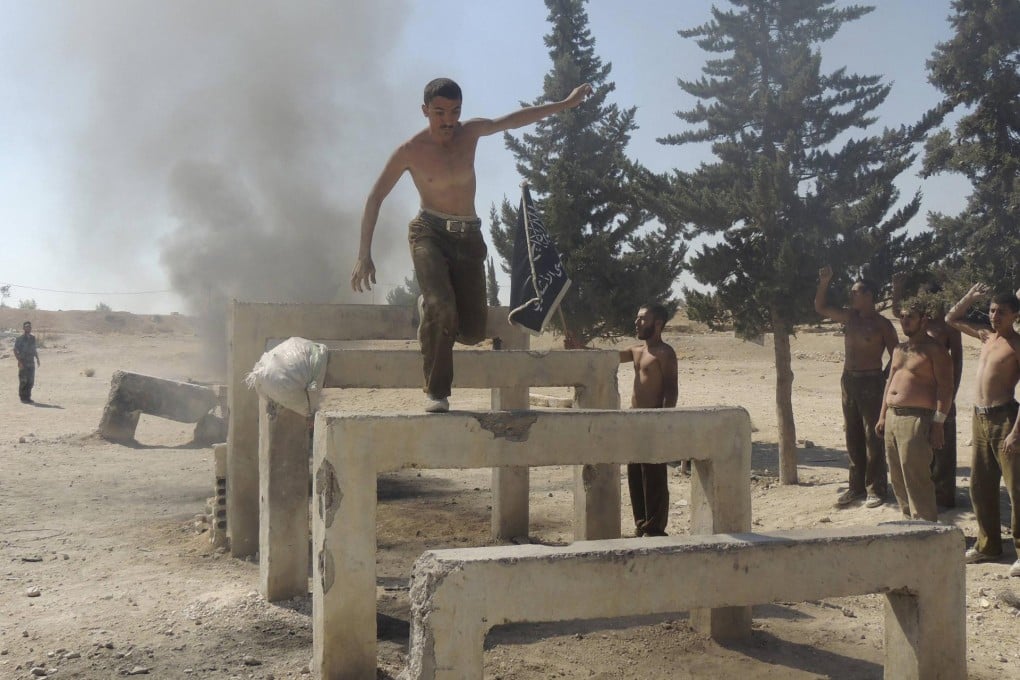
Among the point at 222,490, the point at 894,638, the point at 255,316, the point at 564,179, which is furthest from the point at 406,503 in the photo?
the point at 564,179

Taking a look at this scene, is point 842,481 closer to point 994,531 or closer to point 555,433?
point 994,531

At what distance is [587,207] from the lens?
629 inches

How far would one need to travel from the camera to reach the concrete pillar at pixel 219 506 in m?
7.62

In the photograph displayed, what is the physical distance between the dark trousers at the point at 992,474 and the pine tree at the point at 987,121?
11.0 m

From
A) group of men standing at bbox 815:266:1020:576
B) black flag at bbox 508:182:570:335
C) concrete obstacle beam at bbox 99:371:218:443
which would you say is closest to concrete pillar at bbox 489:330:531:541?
black flag at bbox 508:182:570:335

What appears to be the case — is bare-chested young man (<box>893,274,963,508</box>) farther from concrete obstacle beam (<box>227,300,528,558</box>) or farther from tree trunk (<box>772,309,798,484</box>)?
concrete obstacle beam (<box>227,300,528,558</box>)

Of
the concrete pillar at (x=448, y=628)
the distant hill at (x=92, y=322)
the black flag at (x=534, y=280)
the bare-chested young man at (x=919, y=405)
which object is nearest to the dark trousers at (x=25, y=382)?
the black flag at (x=534, y=280)

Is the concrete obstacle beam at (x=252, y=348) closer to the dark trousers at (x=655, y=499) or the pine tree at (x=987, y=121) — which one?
the dark trousers at (x=655, y=499)

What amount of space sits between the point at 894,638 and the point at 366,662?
101 inches

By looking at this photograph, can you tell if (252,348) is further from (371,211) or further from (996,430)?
(996,430)

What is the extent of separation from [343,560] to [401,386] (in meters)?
2.77

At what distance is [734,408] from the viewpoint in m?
5.07

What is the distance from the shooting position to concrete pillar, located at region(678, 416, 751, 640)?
16.5 ft

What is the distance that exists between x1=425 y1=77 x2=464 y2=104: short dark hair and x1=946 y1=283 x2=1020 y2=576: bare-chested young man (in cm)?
373
